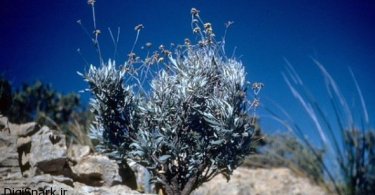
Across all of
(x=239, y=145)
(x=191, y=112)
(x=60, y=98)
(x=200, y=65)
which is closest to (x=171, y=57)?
(x=200, y=65)

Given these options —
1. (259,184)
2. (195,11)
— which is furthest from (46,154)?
(259,184)

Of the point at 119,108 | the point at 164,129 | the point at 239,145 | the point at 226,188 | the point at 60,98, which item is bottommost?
the point at 226,188

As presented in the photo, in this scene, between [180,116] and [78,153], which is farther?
[78,153]

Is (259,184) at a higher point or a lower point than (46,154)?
lower

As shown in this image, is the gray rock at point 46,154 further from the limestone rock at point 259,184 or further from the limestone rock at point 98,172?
the limestone rock at point 259,184

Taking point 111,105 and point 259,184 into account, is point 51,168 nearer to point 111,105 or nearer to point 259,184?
point 111,105

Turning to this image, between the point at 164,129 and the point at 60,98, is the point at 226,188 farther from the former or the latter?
the point at 60,98

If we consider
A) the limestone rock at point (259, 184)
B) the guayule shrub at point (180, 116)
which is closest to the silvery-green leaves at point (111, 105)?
the guayule shrub at point (180, 116)
